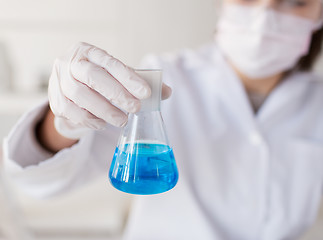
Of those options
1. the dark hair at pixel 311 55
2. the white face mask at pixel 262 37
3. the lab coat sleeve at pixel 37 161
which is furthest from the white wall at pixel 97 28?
the lab coat sleeve at pixel 37 161

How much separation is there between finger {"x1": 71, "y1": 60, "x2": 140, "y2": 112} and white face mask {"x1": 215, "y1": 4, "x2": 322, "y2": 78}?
2.17ft

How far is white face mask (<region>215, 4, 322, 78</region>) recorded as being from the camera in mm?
1021

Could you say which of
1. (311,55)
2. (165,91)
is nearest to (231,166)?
(311,55)

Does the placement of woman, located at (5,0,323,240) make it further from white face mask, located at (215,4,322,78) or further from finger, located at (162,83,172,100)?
finger, located at (162,83,172,100)

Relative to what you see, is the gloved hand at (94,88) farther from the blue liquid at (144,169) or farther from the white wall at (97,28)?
the white wall at (97,28)

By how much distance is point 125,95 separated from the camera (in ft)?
1.59

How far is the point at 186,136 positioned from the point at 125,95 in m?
0.68

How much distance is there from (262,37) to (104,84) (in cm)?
69

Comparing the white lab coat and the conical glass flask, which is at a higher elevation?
the conical glass flask

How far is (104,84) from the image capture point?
1.62 feet

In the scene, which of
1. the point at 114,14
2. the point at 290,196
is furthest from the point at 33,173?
the point at 114,14

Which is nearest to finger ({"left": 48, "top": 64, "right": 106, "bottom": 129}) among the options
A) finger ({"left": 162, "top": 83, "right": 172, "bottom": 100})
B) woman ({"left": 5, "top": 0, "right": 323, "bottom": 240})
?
finger ({"left": 162, "top": 83, "right": 172, "bottom": 100})

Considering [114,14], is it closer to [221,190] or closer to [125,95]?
[221,190]

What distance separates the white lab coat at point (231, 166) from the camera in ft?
3.58
